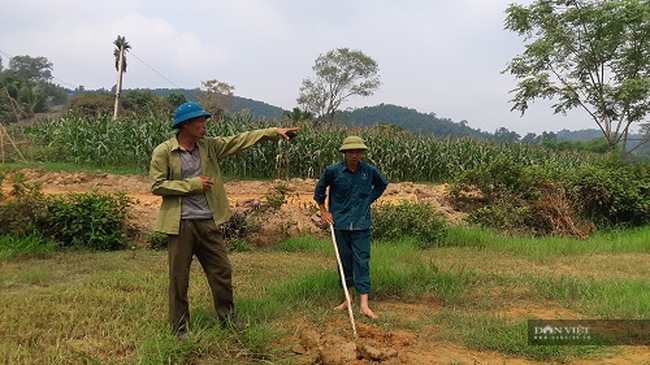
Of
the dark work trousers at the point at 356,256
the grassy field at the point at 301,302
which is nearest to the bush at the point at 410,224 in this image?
the grassy field at the point at 301,302

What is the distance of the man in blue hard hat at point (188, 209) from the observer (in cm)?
367

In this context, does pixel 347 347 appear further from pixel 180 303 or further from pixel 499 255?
pixel 499 255

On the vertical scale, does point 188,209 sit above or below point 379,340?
above

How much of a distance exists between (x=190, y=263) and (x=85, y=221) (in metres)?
4.08

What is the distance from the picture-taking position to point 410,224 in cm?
805

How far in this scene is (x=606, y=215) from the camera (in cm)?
1011

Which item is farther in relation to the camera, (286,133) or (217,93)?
(217,93)

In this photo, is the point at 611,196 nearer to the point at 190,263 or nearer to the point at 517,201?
the point at 517,201

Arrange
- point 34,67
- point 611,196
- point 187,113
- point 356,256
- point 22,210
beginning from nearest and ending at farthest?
point 187,113, point 356,256, point 22,210, point 611,196, point 34,67

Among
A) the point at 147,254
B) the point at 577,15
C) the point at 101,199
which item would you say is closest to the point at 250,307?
the point at 147,254

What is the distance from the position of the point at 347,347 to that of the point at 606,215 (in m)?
8.93

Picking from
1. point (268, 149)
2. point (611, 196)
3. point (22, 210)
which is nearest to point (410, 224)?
point (611, 196)

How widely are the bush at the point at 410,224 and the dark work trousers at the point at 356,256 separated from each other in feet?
10.4

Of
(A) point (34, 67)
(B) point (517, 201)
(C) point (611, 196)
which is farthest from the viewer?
(A) point (34, 67)
